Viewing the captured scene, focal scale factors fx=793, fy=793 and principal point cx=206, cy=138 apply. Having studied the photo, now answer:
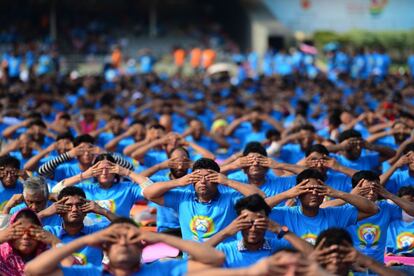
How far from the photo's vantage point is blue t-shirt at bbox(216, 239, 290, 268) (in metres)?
6.27

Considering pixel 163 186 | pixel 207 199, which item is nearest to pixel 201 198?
pixel 207 199

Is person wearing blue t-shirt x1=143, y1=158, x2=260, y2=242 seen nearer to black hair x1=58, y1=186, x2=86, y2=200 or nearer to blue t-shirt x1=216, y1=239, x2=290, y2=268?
black hair x1=58, y1=186, x2=86, y2=200

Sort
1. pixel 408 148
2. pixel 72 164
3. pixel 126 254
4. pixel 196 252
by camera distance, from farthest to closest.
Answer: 1. pixel 408 148
2. pixel 72 164
3. pixel 196 252
4. pixel 126 254

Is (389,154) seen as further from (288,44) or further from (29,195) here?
(288,44)

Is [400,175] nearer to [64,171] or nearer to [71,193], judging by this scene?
[64,171]

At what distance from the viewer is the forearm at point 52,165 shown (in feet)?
31.9

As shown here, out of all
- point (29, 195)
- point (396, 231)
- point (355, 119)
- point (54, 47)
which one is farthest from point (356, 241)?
point (54, 47)

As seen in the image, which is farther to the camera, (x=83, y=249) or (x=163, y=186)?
(x=163, y=186)

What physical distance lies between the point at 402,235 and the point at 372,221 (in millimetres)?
695

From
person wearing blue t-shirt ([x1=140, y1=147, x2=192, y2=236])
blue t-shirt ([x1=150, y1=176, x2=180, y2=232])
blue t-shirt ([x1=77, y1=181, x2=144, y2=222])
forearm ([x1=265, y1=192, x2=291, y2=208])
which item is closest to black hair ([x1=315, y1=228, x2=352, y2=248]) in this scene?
forearm ([x1=265, y1=192, x2=291, y2=208])

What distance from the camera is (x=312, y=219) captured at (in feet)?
23.8

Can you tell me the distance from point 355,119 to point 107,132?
4323 millimetres

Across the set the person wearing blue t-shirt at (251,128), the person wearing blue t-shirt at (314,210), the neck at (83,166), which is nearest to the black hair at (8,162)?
the neck at (83,166)

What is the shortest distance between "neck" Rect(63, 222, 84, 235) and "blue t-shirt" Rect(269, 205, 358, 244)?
1.74 metres
